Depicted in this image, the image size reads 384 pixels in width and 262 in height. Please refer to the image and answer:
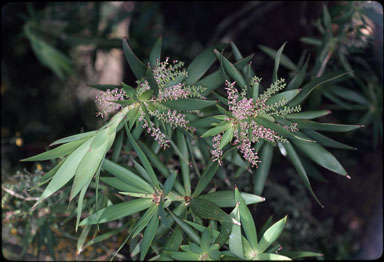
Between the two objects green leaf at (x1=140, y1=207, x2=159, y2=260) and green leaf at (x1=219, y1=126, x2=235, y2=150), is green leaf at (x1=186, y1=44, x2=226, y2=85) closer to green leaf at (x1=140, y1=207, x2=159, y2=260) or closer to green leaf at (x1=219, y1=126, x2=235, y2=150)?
green leaf at (x1=219, y1=126, x2=235, y2=150)

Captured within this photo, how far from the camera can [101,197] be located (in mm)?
1393

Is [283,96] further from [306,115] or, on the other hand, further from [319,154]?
[319,154]

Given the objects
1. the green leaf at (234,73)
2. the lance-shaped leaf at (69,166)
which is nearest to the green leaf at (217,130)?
the green leaf at (234,73)

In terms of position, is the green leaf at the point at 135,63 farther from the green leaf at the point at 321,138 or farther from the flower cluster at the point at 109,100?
the green leaf at the point at 321,138

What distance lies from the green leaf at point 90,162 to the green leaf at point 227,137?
0.40m

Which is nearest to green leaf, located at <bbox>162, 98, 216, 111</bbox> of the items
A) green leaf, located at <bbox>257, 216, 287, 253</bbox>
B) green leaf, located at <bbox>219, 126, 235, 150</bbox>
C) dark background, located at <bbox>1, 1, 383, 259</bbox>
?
green leaf, located at <bbox>219, 126, 235, 150</bbox>

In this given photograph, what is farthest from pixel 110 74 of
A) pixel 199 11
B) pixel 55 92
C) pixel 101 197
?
pixel 101 197

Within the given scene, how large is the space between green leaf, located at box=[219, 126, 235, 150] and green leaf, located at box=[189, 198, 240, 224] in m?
0.23

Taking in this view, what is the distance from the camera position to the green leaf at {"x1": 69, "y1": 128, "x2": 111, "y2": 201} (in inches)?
41.1

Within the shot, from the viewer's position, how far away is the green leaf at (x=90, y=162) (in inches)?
41.1

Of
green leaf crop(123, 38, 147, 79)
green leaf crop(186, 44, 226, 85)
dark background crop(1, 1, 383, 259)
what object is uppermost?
green leaf crop(123, 38, 147, 79)

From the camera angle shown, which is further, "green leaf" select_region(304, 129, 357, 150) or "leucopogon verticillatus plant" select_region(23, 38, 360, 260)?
"green leaf" select_region(304, 129, 357, 150)

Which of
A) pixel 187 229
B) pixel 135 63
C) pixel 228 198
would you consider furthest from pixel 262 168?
pixel 135 63

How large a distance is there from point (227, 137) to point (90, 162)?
46 centimetres
